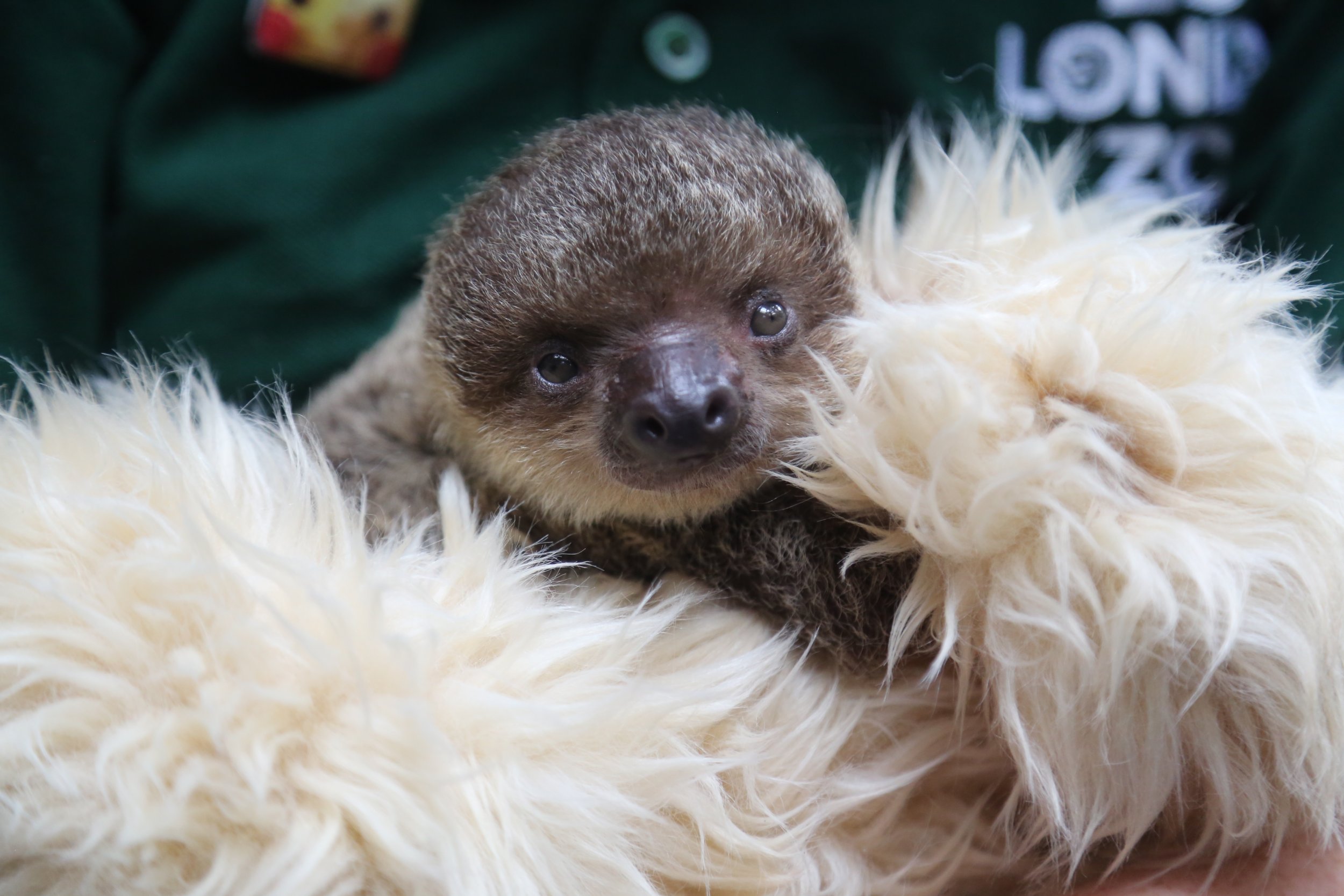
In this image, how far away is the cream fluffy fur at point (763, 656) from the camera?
0.56 m

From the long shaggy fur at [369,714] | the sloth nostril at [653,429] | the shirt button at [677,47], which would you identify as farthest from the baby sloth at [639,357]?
the shirt button at [677,47]

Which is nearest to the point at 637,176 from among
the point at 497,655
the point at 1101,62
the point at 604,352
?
the point at 604,352

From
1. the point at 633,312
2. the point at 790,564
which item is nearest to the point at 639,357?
the point at 633,312

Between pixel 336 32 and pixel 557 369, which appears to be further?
pixel 336 32

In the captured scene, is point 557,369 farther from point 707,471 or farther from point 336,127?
point 336,127

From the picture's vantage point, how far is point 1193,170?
135cm

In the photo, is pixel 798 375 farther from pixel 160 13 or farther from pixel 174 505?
pixel 160 13

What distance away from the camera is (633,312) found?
94 centimetres

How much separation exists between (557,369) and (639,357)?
129 mm

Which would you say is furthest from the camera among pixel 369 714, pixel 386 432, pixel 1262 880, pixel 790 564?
pixel 386 432

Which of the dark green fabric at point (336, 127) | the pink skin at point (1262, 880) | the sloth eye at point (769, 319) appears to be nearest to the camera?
the pink skin at point (1262, 880)

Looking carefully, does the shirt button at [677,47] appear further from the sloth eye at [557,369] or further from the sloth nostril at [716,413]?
the sloth nostril at [716,413]

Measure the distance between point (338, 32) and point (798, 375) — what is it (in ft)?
2.90

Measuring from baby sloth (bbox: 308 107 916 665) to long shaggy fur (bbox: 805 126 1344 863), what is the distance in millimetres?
134
